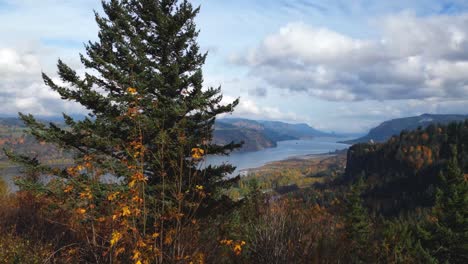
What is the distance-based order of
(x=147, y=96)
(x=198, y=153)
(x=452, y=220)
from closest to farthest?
1. (x=198, y=153)
2. (x=147, y=96)
3. (x=452, y=220)

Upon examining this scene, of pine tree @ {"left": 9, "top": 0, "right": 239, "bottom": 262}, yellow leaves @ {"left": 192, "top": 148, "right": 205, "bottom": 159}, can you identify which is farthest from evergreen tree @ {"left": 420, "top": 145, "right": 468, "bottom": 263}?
yellow leaves @ {"left": 192, "top": 148, "right": 205, "bottom": 159}

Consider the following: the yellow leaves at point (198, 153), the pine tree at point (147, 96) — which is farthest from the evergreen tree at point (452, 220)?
the yellow leaves at point (198, 153)

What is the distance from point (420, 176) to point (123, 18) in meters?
200

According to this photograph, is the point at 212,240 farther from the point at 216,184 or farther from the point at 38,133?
the point at 38,133

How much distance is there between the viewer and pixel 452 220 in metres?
33.7

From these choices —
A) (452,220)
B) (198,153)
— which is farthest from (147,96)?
(452,220)

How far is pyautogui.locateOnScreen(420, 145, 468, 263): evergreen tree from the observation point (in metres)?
A: 33.2

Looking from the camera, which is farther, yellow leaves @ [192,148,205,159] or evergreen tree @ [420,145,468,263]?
evergreen tree @ [420,145,468,263]

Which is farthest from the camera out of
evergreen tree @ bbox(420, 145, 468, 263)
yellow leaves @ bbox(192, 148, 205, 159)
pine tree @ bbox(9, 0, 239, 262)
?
evergreen tree @ bbox(420, 145, 468, 263)

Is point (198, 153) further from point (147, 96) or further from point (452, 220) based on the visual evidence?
point (452, 220)

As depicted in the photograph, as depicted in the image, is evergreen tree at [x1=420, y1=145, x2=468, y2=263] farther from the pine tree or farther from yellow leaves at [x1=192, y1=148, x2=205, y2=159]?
yellow leaves at [x1=192, y1=148, x2=205, y2=159]

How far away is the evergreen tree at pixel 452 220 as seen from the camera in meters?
33.2

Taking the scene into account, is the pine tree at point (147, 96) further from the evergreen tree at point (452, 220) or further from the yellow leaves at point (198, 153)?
the evergreen tree at point (452, 220)

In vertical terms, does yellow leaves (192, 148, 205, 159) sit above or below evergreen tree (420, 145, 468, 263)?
above
